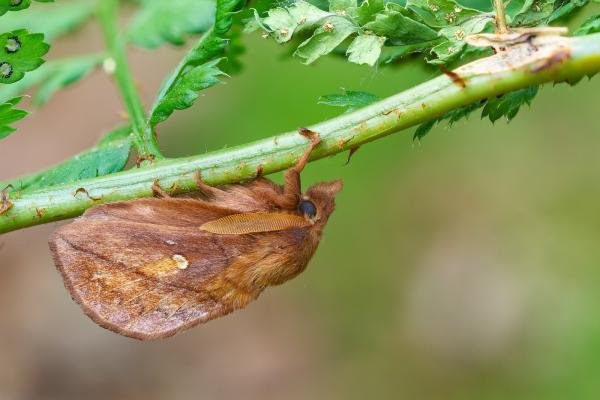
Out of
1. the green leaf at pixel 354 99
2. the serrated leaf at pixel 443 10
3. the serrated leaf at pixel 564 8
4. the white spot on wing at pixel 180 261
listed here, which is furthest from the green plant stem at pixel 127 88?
the serrated leaf at pixel 564 8

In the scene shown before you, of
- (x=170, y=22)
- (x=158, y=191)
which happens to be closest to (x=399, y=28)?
(x=158, y=191)

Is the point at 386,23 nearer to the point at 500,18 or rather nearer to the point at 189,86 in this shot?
the point at 500,18

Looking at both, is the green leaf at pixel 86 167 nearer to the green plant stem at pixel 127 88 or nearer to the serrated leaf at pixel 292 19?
the green plant stem at pixel 127 88

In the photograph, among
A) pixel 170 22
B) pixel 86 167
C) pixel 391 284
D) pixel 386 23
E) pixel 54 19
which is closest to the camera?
pixel 386 23

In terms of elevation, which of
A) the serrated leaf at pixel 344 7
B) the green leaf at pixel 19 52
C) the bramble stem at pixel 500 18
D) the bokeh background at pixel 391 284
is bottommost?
the bokeh background at pixel 391 284

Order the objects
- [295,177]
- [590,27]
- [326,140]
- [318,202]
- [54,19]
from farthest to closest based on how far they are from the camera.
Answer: [54,19] < [318,202] < [295,177] < [326,140] < [590,27]

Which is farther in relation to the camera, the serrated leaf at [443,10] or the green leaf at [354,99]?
the serrated leaf at [443,10]

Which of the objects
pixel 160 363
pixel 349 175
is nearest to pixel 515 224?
pixel 349 175

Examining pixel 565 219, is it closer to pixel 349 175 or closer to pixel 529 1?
pixel 349 175
